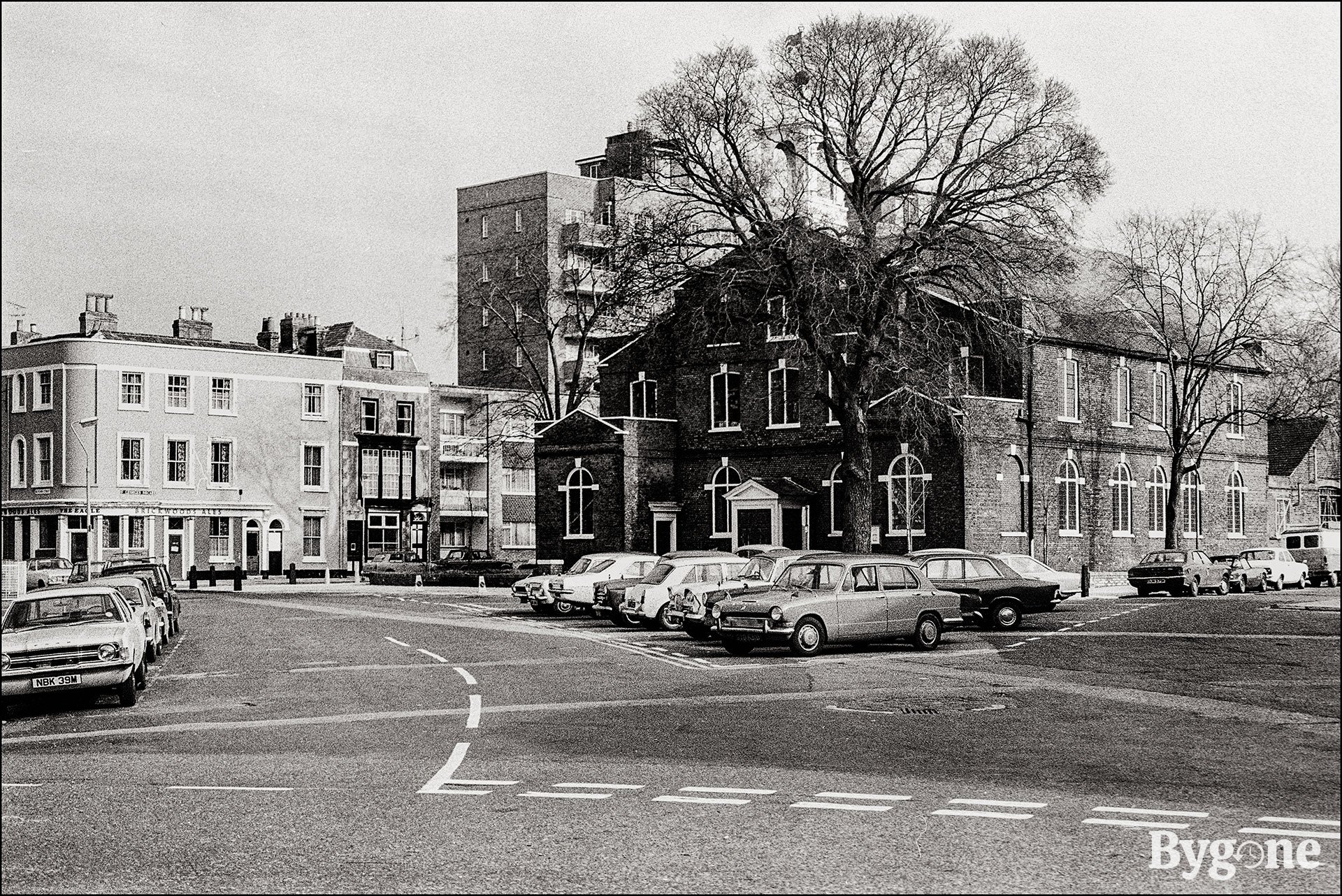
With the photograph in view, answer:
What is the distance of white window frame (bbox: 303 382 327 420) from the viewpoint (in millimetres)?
78250

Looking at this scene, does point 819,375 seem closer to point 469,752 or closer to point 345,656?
point 345,656

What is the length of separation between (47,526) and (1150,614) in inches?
2246

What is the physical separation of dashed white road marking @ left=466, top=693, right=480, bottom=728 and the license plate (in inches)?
198

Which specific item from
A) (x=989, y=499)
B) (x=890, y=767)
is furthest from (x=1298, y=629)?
(x=989, y=499)

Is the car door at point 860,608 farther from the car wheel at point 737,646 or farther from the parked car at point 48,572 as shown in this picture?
the parked car at point 48,572

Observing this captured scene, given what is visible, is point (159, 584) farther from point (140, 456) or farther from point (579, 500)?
point (140, 456)

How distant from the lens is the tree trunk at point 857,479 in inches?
1790

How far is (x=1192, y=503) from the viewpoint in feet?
206

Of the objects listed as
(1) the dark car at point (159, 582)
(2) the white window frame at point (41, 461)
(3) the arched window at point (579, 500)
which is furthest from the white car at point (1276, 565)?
(2) the white window frame at point (41, 461)

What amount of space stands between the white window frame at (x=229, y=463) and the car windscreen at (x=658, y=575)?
148 feet

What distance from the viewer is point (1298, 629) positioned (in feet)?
20.5

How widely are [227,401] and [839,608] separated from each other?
5579cm

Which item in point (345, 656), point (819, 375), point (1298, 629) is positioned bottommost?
point (345, 656)

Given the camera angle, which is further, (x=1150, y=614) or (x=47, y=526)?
(x=47, y=526)
